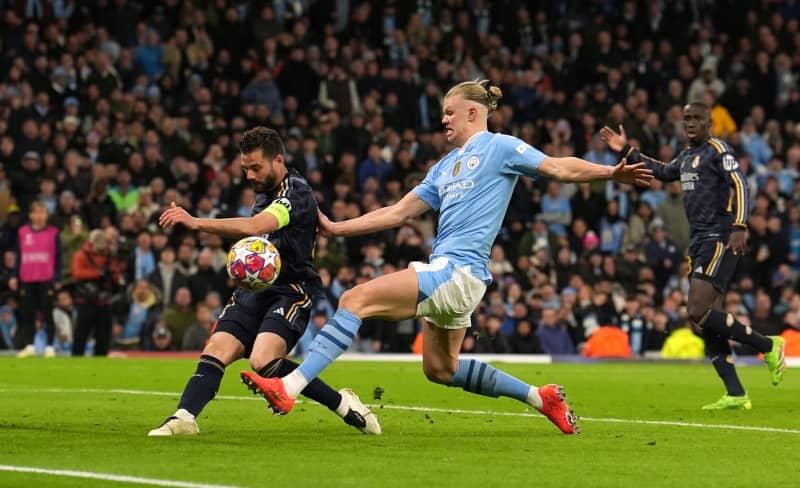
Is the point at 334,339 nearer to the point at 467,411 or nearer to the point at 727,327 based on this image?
the point at 467,411

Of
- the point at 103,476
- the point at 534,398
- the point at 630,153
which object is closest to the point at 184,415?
the point at 103,476

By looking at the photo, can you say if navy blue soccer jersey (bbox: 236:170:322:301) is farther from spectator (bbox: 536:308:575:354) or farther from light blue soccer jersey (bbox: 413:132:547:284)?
spectator (bbox: 536:308:575:354)

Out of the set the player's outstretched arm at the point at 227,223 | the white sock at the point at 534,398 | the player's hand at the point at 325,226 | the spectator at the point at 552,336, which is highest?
the player's outstretched arm at the point at 227,223

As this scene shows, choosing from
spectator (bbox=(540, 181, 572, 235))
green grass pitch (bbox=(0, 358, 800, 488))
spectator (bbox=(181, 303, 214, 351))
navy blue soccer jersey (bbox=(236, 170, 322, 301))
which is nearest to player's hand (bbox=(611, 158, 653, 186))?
green grass pitch (bbox=(0, 358, 800, 488))

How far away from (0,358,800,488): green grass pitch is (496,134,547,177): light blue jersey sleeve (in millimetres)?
Result: 1723

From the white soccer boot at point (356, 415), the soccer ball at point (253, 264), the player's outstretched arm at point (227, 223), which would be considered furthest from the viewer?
the white soccer boot at point (356, 415)

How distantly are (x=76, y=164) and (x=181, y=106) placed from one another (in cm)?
295

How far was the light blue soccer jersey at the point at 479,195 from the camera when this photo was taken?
9461mm

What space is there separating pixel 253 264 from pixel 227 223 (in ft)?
1.15

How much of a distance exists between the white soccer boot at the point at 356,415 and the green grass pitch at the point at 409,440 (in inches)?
3.6

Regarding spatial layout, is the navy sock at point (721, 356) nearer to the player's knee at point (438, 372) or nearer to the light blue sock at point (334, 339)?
the player's knee at point (438, 372)

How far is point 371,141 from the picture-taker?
2750cm

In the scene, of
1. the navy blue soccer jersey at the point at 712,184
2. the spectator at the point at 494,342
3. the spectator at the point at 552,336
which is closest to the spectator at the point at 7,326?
the spectator at the point at 494,342

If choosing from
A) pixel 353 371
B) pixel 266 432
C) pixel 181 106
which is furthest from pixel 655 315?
pixel 266 432
